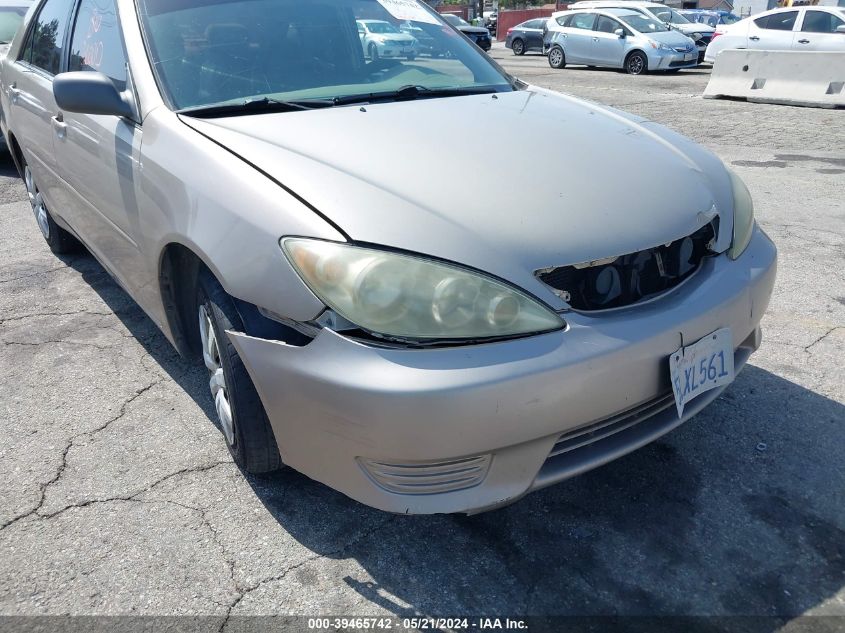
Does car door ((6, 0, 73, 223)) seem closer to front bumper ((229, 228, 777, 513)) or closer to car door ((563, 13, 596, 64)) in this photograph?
front bumper ((229, 228, 777, 513))

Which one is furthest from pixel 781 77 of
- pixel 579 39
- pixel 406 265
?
pixel 406 265

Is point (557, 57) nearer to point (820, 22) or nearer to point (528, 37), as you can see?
point (528, 37)

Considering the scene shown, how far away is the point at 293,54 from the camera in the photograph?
2887 mm

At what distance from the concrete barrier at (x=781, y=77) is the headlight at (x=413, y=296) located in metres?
10.7

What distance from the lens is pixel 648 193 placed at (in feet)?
7.29

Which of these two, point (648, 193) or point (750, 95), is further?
point (750, 95)

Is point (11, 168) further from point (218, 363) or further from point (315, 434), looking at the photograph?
point (315, 434)

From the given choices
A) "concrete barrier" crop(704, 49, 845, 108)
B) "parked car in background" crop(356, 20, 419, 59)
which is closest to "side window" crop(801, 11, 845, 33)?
"concrete barrier" crop(704, 49, 845, 108)

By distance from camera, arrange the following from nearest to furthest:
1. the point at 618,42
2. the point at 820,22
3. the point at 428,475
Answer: the point at 428,475 < the point at 820,22 < the point at 618,42

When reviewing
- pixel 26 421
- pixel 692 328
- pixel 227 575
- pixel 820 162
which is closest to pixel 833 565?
pixel 692 328

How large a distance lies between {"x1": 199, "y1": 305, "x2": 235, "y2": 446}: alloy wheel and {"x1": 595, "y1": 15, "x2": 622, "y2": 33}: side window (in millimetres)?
16544

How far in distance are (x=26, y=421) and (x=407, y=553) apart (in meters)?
1.71

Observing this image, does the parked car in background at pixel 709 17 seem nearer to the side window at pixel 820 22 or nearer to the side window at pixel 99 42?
the side window at pixel 820 22

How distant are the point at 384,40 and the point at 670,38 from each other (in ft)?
49.2
